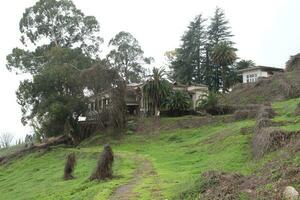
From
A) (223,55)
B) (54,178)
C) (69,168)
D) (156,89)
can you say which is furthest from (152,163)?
(223,55)

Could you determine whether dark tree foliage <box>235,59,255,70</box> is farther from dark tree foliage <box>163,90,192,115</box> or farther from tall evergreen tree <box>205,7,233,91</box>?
dark tree foliage <box>163,90,192,115</box>

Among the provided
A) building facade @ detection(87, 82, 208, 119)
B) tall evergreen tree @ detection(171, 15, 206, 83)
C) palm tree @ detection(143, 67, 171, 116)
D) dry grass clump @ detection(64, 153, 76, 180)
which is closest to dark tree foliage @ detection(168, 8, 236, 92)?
tall evergreen tree @ detection(171, 15, 206, 83)

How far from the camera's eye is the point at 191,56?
3142 inches

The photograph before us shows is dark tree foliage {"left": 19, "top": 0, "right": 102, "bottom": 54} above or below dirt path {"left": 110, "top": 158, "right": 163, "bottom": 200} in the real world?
above

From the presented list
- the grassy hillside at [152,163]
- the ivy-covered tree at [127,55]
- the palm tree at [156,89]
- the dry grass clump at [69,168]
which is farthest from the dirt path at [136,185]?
the ivy-covered tree at [127,55]

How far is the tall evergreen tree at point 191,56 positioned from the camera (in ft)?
262

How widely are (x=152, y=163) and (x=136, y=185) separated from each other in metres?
9.02

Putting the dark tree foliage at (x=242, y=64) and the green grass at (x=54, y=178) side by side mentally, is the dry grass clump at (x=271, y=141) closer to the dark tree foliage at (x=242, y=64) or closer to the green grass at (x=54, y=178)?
the green grass at (x=54, y=178)

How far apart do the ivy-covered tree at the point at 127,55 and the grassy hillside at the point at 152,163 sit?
2159 cm

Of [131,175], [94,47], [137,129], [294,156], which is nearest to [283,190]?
[294,156]

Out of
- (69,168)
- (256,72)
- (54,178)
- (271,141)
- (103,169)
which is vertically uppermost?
(256,72)

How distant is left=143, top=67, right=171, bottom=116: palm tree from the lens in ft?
171

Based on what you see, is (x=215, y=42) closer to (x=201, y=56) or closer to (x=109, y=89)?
(x=201, y=56)

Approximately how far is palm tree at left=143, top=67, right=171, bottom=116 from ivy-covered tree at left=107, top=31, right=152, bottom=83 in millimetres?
16637
